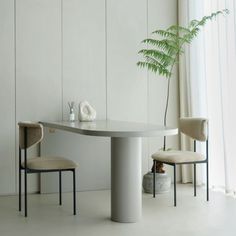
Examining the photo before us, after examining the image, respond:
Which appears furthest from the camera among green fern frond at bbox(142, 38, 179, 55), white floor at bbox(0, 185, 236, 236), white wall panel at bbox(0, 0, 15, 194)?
green fern frond at bbox(142, 38, 179, 55)

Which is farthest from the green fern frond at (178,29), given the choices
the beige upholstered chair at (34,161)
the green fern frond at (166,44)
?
the beige upholstered chair at (34,161)

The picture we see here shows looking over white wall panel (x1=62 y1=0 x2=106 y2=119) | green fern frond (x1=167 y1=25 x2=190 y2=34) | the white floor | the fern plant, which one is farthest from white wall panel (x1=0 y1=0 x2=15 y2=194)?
green fern frond (x1=167 y1=25 x2=190 y2=34)

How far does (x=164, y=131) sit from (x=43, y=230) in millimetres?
1249

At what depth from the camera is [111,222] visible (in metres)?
3.79

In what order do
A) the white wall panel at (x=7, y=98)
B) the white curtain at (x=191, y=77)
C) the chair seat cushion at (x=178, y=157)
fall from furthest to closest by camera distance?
1. the white curtain at (x=191, y=77)
2. the white wall panel at (x=7, y=98)
3. the chair seat cushion at (x=178, y=157)

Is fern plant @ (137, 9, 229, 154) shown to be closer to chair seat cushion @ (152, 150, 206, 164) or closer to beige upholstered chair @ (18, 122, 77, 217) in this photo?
chair seat cushion @ (152, 150, 206, 164)

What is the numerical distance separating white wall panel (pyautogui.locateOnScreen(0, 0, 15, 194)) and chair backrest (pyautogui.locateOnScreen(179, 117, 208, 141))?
190 centimetres

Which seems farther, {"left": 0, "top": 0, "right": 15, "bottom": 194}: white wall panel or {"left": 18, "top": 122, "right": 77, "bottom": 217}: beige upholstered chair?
{"left": 0, "top": 0, "right": 15, "bottom": 194}: white wall panel

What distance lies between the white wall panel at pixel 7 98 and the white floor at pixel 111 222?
27 cm

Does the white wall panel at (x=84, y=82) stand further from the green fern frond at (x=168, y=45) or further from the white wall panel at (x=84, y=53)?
the green fern frond at (x=168, y=45)

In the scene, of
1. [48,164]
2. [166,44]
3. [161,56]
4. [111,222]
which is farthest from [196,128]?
[48,164]

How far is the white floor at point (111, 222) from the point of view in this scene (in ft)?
11.6

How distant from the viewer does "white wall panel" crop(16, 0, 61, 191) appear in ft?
16.6

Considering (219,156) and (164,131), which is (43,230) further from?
(219,156)
